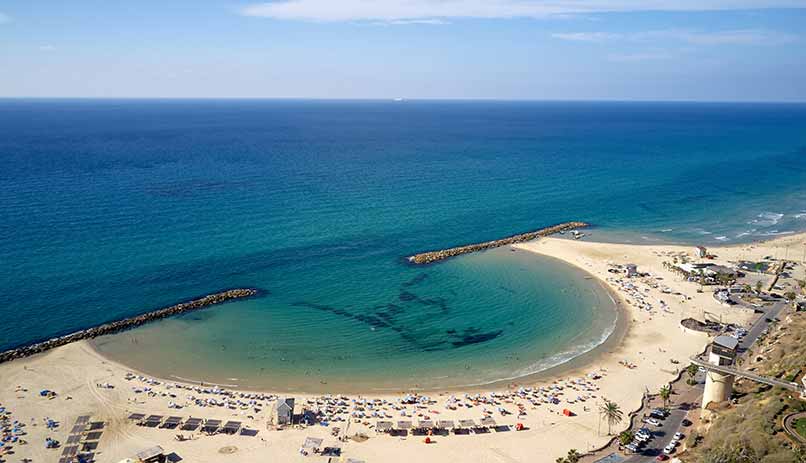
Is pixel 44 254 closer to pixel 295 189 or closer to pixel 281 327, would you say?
pixel 281 327

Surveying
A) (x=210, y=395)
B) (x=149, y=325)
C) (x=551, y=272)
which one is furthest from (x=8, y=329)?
(x=551, y=272)

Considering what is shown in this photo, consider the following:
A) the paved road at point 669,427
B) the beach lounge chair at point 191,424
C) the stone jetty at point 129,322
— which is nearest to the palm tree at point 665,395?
the paved road at point 669,427

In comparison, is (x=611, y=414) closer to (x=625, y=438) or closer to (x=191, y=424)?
(x=625, y=438)

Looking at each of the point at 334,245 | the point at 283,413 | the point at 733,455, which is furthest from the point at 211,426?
the point at 334,245

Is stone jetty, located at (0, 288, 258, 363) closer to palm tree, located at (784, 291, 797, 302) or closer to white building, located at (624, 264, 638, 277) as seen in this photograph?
white building, located at (624, 264, 638, 277)

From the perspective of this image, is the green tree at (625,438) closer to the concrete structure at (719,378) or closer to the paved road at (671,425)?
the paved road at (671,425)
